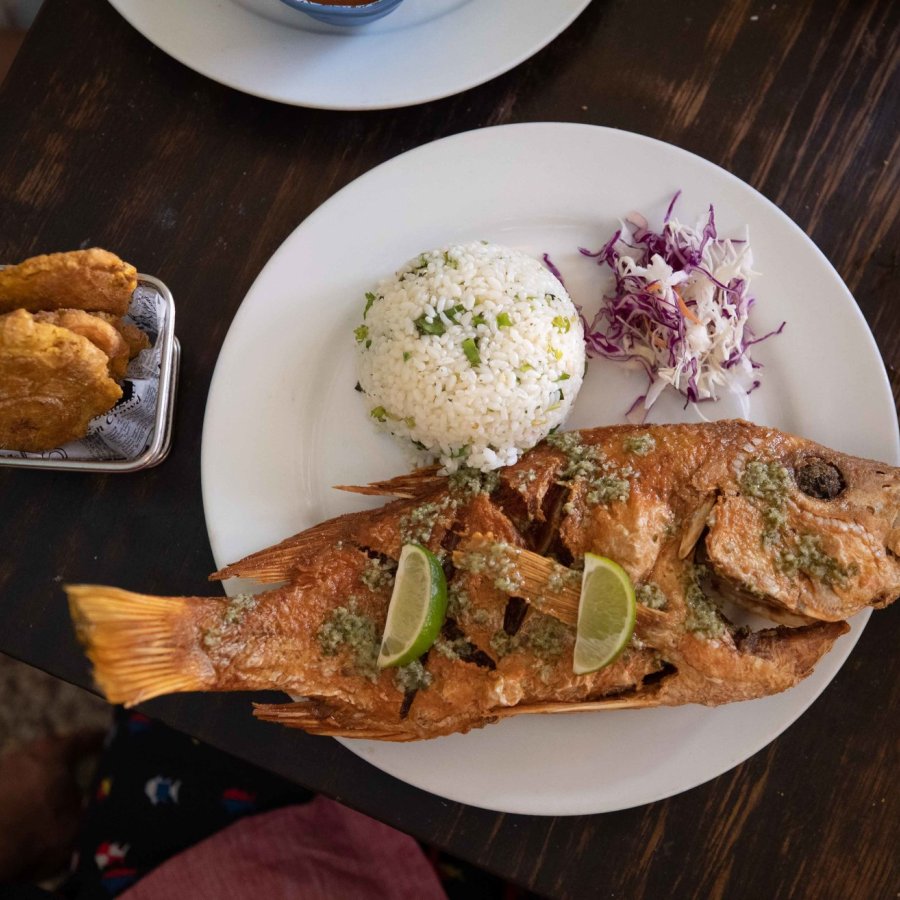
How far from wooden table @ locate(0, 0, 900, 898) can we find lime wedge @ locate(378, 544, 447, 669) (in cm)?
59

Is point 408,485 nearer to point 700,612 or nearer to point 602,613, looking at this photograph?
point 602,613

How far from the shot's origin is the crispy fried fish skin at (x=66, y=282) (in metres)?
1.51

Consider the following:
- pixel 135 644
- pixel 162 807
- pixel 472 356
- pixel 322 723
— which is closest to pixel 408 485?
pixel 472 356

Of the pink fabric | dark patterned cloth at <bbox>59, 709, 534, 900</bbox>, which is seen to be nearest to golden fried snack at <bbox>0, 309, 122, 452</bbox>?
dark patterned cloth at <bbox>59, 709, 534, 900</bbox>

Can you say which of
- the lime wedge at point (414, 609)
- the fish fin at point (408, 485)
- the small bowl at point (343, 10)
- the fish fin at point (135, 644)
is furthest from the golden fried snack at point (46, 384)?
the small bowl at point (343, 10)

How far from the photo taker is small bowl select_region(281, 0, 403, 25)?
1.85m

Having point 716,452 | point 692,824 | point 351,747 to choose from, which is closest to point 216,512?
point 351,747

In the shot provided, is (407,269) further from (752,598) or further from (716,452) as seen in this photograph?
(752,598)

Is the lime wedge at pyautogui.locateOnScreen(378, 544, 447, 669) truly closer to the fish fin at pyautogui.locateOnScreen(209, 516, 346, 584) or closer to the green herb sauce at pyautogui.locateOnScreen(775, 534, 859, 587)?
the fish fin at pyautogui.locateOnScreen(209, 516, 346, 584)

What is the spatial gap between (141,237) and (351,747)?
51.5 inches

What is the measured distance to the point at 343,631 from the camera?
1634mm

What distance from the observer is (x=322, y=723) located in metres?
1.71

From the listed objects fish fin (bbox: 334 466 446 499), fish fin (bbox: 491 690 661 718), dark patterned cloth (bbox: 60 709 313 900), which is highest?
fish fin (bbox: 334 466 446 499)

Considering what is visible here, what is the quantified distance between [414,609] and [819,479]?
2.74 feet
